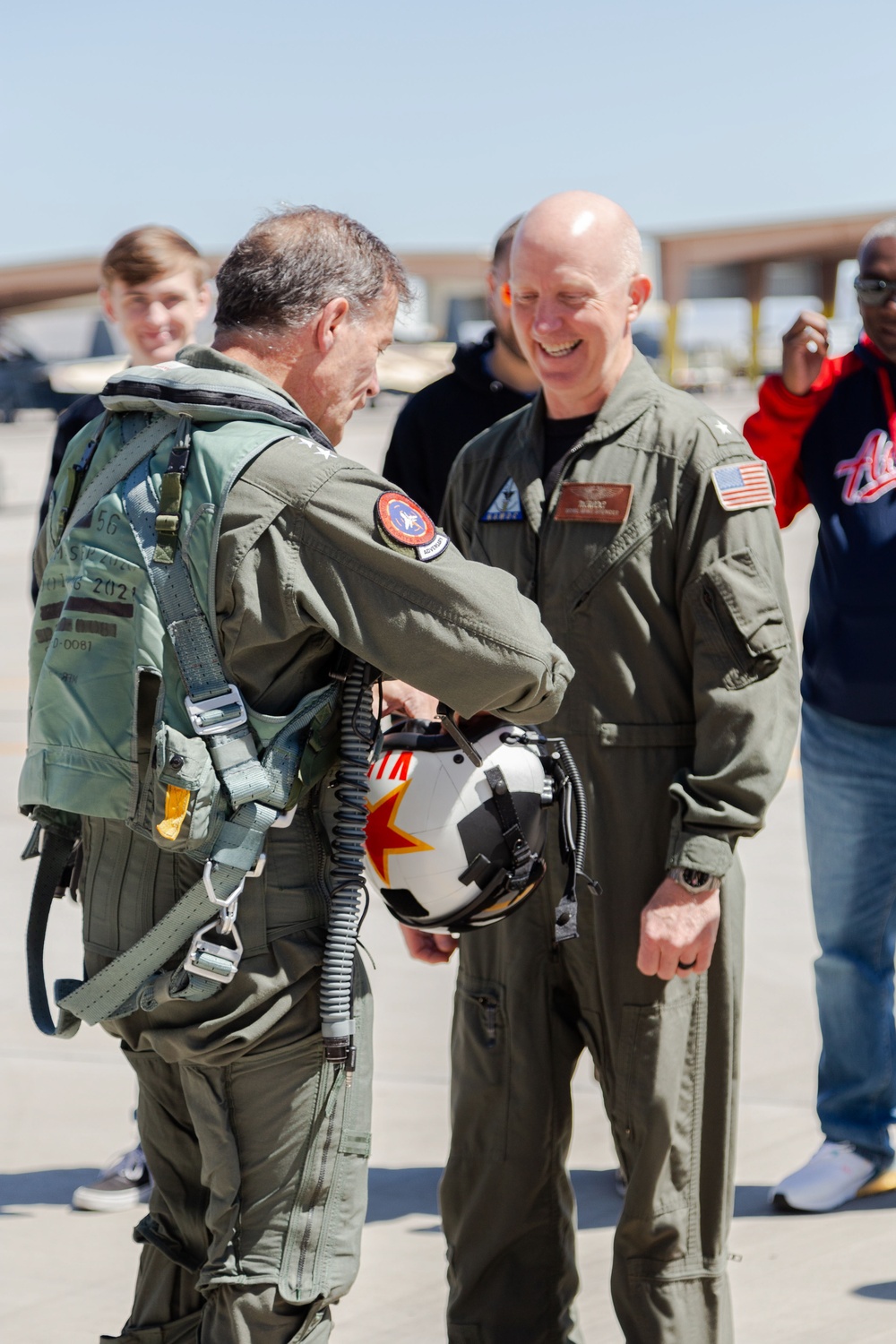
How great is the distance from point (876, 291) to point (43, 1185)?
3.19 meters

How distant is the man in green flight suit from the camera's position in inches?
77.4

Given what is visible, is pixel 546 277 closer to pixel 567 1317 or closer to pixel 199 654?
pixel 199 654

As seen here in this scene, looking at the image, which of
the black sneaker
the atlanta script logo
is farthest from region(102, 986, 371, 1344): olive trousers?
the atlanta script logo

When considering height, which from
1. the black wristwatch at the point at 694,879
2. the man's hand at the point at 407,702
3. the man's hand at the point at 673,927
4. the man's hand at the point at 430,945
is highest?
the man's hand at the point at 407,702

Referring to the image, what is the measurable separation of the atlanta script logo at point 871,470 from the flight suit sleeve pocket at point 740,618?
3.42 ft

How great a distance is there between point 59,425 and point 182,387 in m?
1.91

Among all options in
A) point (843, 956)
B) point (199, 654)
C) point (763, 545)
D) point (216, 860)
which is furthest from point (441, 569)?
point (843, 956)

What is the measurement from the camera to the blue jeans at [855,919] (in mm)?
3494

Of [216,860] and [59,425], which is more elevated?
[59,425]

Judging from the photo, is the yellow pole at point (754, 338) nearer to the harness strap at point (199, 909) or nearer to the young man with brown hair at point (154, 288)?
the young man with brown hair at point (154, 288)

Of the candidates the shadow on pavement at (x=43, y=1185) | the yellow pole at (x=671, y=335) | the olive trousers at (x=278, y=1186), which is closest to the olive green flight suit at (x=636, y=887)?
the olive trousers at (x=278, y=1186)

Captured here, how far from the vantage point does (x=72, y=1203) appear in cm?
362

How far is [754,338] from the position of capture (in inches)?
2050

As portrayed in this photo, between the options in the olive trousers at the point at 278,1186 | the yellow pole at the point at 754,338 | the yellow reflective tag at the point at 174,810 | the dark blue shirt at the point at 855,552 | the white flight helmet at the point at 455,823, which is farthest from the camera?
the yellow pole at the point at 754,338
